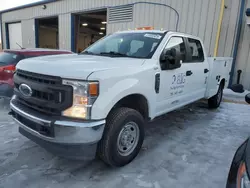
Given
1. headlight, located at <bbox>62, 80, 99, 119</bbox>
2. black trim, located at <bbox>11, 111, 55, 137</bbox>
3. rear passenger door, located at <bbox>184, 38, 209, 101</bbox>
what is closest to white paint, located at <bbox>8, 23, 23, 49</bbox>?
rear passenger door, located at <bbox>184, 38, 209, 101</bbox>

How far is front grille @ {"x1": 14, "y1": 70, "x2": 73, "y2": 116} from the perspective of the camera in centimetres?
217

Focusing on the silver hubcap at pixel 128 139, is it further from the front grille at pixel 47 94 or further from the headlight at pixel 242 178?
the headlight at pixel 242 178

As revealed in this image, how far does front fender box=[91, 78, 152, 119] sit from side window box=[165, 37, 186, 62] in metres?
1.12

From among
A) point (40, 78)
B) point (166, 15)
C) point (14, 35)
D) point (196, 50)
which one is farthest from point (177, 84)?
point (14, 35)

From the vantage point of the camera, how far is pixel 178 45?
3748 millimetres

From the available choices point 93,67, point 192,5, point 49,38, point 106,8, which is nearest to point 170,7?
point 192,5

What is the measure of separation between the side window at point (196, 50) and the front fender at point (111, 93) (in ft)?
6.73

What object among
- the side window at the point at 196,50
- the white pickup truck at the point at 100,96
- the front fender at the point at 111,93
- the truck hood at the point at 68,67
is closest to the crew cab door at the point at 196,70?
the side window at the point at 196,50

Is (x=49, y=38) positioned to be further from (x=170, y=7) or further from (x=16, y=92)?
(x=16, y=92)

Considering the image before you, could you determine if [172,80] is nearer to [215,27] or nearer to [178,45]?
[178,45]

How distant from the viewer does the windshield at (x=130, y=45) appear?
10.6 feet

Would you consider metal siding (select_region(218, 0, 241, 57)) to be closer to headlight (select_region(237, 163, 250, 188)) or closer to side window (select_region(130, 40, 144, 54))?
side window (select_region(130, 40, 144, 54))

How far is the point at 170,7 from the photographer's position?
8.87 metres

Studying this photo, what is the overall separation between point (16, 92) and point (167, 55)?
2271 millimetres
